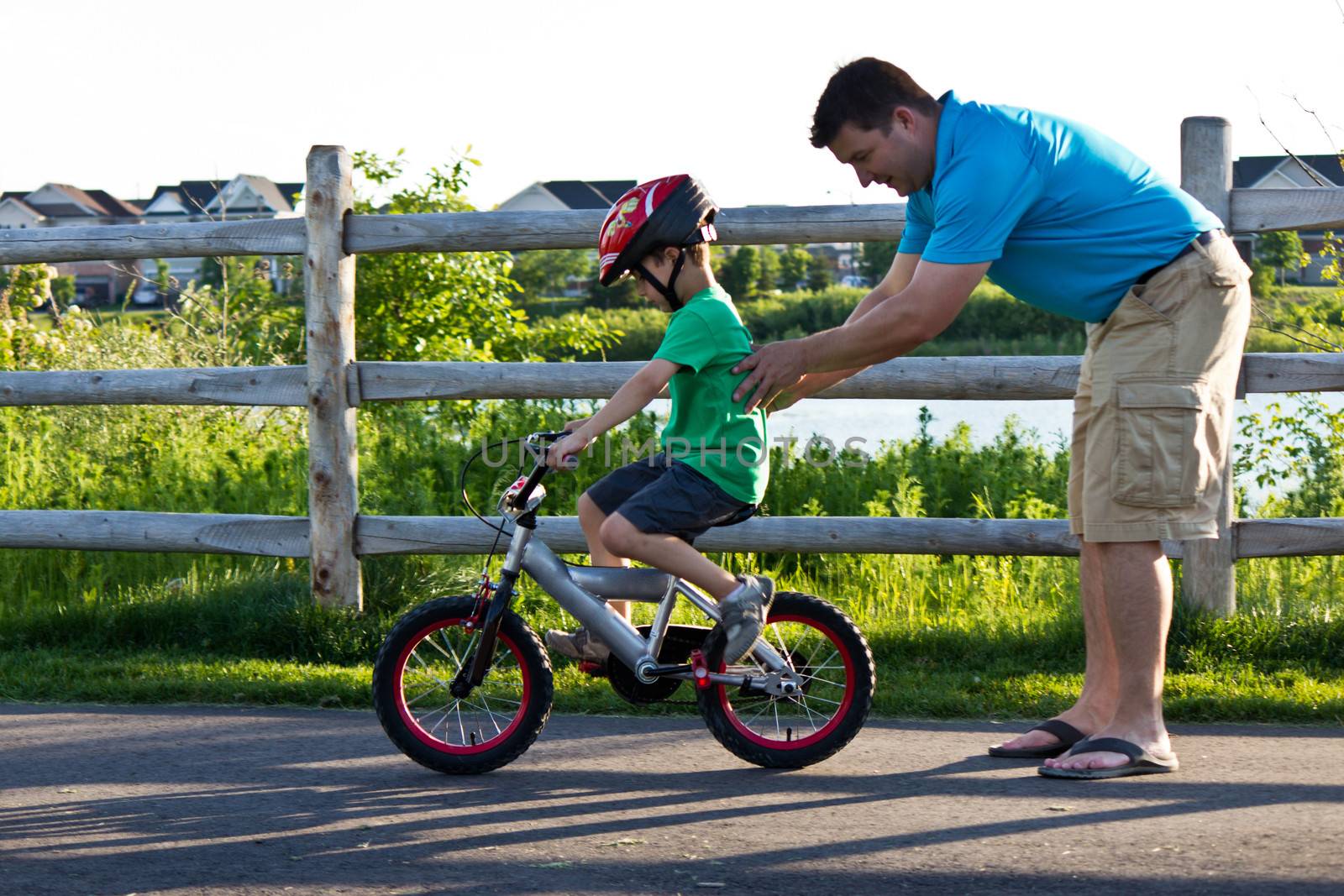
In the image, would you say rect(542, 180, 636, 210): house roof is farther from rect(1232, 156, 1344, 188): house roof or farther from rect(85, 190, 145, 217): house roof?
rect(1232, 156, 1344, 188): house roof

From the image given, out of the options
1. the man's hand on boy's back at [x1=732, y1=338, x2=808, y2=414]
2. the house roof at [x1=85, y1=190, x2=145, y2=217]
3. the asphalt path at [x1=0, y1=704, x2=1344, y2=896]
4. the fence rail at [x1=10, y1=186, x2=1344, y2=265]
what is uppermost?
the house roof at [x1=85, y1=190, x2=145, y2=217]

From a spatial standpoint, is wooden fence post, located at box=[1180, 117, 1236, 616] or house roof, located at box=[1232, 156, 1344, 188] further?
house roof, located at box=[1232, 156, 1344, 188]

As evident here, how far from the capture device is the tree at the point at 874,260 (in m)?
20.5

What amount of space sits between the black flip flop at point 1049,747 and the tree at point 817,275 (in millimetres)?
18646

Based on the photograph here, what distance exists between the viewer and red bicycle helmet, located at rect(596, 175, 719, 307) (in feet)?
13.2

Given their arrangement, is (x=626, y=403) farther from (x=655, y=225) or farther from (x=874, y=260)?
(x=874, y=260)

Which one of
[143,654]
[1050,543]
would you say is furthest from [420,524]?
[1050,543]

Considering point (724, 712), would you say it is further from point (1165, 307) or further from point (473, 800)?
point (1165, 307)

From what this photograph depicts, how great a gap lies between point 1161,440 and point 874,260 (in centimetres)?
1673

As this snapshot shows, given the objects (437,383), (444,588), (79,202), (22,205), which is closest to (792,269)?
(444,588)

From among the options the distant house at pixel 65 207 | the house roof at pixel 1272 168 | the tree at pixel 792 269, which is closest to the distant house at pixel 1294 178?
the house roof at pixel 1272 168

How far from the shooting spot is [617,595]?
13.6 ft

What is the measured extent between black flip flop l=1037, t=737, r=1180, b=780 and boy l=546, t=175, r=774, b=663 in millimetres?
922

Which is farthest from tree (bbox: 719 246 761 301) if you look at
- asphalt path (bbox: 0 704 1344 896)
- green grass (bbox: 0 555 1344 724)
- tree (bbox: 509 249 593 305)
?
asphalt path (bbox: 0 704 1344 896)
